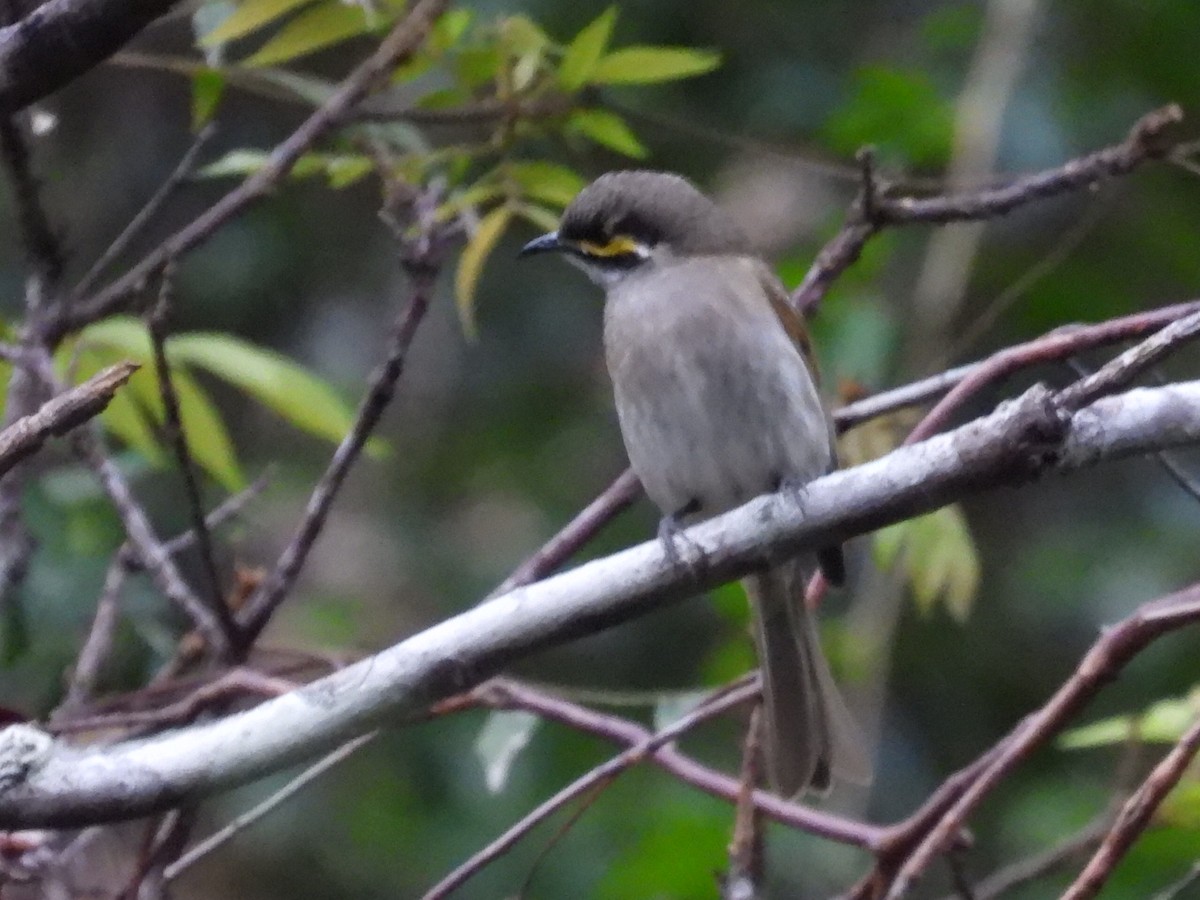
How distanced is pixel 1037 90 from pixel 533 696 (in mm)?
3345

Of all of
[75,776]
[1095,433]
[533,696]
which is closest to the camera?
[75,776]

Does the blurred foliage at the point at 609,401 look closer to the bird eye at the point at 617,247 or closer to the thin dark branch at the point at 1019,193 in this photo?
the bird eye at the point at 617,247

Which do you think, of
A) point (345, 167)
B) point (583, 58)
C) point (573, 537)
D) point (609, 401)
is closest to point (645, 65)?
point (583, 58)

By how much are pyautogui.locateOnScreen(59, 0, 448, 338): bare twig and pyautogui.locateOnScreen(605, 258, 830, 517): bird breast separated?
687 mm

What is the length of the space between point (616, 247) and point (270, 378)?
30.4 inches

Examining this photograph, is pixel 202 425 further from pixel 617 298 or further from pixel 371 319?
pixel 371 319

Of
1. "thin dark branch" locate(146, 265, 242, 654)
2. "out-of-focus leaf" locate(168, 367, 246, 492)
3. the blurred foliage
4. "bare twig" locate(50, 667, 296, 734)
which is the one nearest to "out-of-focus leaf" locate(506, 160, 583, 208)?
"out-of-focus leaf" locate(168, 367, 246, 492)

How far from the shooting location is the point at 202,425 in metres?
2.97

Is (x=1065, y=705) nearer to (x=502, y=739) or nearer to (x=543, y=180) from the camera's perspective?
(x=502, y=739)

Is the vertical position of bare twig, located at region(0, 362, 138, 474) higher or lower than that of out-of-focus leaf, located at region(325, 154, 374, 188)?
lower

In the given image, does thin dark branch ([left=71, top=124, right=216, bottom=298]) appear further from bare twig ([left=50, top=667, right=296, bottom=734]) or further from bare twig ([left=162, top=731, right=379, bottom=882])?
bare twig ([left=162, top=731, right=379, bottom=882])

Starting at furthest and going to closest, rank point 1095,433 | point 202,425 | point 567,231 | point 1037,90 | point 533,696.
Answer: point 1037,90
point 567,231
point 202,425
point 533,696
point 1095,433

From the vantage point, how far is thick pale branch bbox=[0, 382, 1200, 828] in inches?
70.3

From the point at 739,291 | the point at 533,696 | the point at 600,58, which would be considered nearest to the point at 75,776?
the point at 533,696
